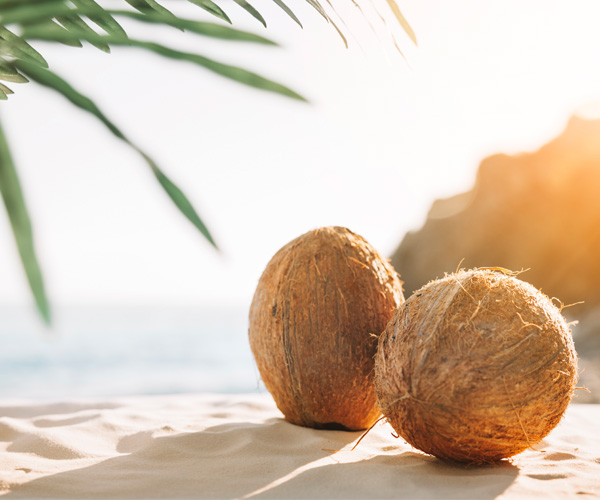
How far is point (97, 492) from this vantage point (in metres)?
1.99

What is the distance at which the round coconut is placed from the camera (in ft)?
9.09

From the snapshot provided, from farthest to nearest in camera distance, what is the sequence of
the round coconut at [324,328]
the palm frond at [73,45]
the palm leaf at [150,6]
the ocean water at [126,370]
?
the ocean water at [126,370], the round coconut at [324,328], the palm leaf at [150,6], the palm frond at [73,45]

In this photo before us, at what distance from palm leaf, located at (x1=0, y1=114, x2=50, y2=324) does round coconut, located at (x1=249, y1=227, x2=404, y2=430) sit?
202 centimetres

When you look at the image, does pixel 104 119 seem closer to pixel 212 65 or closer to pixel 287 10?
pixel 212 65

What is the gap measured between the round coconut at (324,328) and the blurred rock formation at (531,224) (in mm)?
11422

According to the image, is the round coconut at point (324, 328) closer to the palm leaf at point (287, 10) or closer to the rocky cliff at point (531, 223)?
the palm leaf at point (287, 10)

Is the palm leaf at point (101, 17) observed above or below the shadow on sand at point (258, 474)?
above

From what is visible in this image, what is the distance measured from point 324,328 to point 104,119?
1904mm

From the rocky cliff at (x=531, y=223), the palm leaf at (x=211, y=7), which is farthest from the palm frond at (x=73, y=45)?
the rocky cliff at (x=531, y=223)

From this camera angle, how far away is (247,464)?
237 centimetres

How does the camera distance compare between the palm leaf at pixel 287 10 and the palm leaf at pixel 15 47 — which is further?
the palm leaf at pixel 287 10

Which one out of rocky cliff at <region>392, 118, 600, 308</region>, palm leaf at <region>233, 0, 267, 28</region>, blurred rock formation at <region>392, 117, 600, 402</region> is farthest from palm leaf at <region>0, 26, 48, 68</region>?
rocky cliff at <region>392, 118, 600, 308</region>

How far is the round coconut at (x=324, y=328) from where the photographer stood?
2771 mm

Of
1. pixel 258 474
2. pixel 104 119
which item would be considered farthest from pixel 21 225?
pixel 258 474
